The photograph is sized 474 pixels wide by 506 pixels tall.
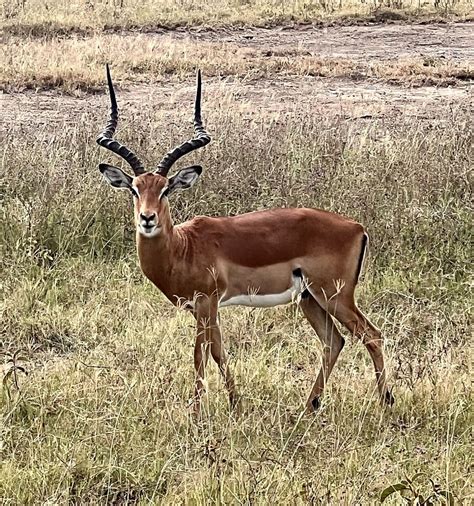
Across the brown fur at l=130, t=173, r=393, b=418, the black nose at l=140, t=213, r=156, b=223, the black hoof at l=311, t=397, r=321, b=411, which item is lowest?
the black hoof at l=311, t=397, r=321, b=411

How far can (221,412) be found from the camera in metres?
4.58

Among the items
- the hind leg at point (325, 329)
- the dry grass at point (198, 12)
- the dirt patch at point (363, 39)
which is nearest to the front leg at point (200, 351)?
the hind leg at point (325, 329)

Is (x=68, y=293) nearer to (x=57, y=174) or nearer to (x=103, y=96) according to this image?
(x=57, y=174)

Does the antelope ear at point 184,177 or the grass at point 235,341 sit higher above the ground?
the antelope ear at point 184,177

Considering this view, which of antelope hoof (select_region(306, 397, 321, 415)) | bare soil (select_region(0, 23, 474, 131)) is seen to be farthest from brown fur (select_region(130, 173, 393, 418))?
bare soil (select_region(0, 23, 474, 131))

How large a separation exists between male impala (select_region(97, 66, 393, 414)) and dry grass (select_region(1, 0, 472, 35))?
14005mm

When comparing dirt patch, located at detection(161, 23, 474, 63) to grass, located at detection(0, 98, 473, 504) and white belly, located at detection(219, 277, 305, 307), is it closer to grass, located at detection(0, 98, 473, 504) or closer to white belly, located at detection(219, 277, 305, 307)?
grass, located at detection(0, 98, 473, 504)

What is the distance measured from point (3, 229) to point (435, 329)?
3.18 meters

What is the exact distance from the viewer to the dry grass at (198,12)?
1923 centimetres

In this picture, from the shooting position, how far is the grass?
395 cm

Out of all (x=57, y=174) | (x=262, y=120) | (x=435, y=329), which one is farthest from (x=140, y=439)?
(x=262, y=120)

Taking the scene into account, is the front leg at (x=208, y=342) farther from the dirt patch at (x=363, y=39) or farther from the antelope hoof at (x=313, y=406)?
the dirt patch at (x=363, y=39)

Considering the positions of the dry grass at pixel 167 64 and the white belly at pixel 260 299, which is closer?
the white belly at pixel 260 299

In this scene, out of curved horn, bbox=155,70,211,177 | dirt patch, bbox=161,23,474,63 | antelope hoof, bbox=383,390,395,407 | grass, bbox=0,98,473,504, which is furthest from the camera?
dirt patch, bbox=161,23,474,63
